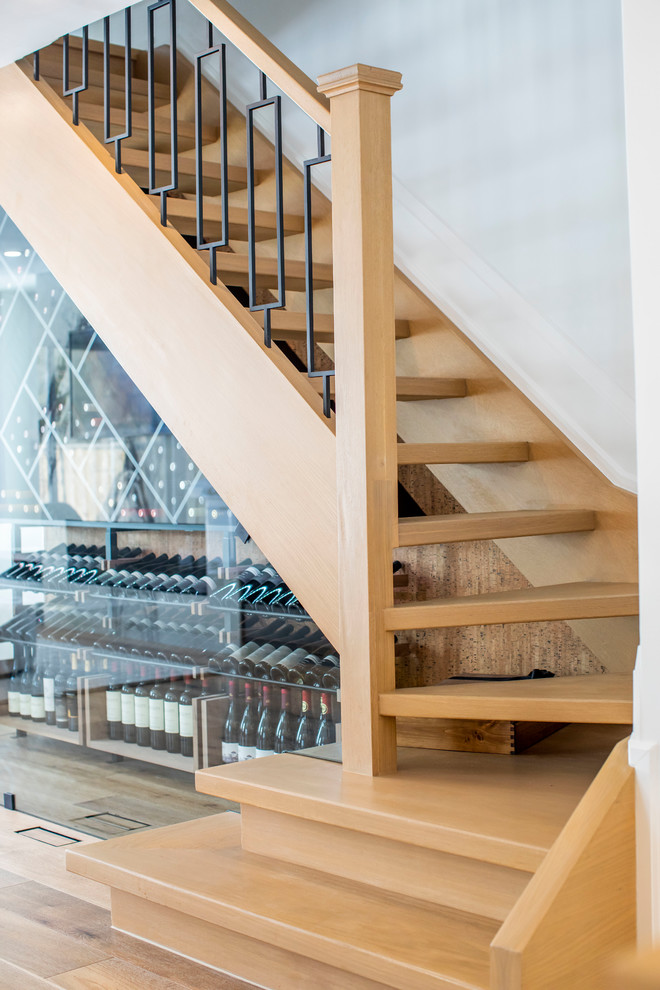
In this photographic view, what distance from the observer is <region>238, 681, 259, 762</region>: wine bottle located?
147 inches

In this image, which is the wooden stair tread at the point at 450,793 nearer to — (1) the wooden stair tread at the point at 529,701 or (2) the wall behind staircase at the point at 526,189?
(1) the wooden stair tread at the point at 529,701

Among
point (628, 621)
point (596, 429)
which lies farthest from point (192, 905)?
point (596, 429)

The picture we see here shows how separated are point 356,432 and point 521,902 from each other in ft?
4.08

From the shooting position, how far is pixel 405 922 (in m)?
2.29

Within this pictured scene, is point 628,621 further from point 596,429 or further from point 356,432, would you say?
point 356,432

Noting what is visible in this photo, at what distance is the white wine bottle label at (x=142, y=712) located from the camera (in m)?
4.02

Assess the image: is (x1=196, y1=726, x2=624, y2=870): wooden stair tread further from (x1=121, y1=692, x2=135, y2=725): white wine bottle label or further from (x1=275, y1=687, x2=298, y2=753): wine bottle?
(x1=121, y1=692, x2=135, y2=725): white wine bottle label

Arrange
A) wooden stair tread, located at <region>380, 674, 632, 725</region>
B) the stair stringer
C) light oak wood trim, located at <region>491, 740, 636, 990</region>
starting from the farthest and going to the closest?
the stair stringer → wooden stair tread, located at <region>380, 674, 632, 725</region> → light oak wood trim, located at <region>491, 740, 636, 990</region>

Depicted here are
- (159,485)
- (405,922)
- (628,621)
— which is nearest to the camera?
(405,922)

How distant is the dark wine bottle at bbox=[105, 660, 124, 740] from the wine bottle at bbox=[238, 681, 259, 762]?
1.88ft

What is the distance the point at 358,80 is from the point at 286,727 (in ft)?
6.74

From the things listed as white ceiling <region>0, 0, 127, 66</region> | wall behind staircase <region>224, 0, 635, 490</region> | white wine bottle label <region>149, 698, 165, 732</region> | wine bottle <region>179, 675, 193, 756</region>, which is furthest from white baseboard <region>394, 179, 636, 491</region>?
white wine bottle label <region>149, 698, 165, 732</region>

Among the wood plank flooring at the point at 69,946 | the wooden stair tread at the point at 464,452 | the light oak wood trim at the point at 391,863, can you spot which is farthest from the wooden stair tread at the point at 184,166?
the wood plank flooring at the point at 69,946

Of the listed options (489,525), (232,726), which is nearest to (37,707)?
(232,726)
